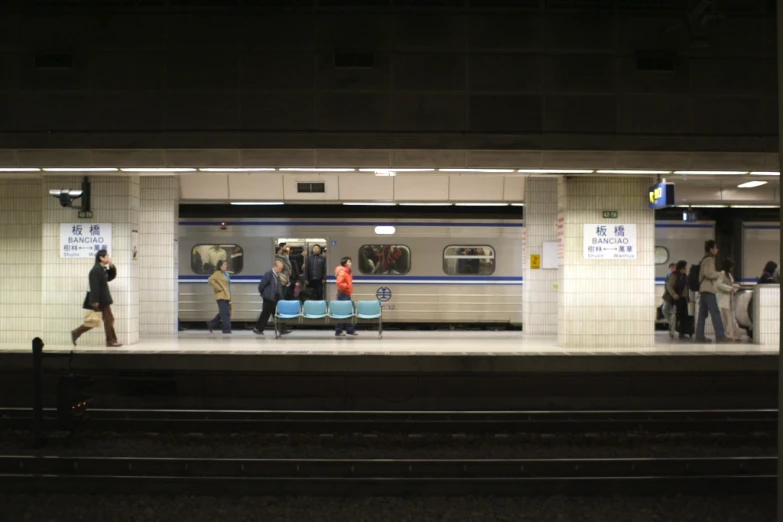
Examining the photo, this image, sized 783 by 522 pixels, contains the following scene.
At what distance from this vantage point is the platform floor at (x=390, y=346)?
1083 centimetres

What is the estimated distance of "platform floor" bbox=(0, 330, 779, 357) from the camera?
35.5 ft

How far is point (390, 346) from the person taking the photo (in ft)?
38.4

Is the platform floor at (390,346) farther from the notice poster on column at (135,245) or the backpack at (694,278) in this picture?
the notice poster on column at (135,245)

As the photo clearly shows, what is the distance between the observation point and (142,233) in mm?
13672

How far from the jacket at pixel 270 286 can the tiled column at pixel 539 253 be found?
4.86 metres

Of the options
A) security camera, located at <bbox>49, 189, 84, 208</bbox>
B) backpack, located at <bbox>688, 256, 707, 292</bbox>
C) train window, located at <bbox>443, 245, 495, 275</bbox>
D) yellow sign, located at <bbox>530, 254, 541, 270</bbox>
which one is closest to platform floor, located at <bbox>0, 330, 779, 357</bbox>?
backpack, located at <bbox>688, 256, 707, 292</bbox>

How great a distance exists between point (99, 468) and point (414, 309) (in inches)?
363

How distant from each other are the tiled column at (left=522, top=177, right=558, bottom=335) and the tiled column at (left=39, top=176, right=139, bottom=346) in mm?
7375

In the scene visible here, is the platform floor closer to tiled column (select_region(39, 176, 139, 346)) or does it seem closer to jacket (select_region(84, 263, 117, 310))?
tiled column (select_region(39, 176, 139, 346))

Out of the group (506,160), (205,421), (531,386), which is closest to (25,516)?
(205,421)

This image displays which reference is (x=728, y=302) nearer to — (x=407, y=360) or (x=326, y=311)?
(x=407, y=360)

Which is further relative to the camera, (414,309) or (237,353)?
(414,309)

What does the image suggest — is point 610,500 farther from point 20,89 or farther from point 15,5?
point 15,5

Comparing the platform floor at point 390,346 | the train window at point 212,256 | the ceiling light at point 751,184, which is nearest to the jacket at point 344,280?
the platform floor at point 390,346
